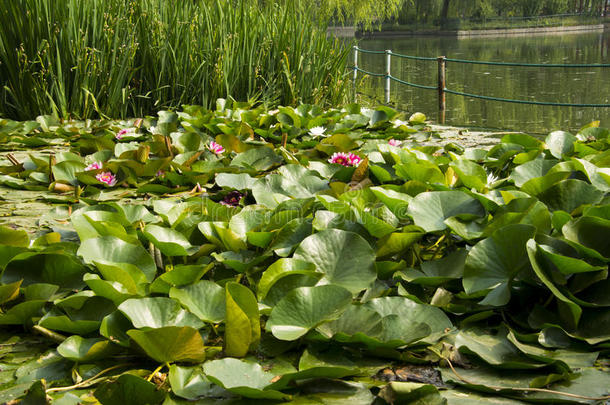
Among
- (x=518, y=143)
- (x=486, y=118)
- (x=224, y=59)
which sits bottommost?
(x=486, y=118)

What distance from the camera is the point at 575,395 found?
854 mm

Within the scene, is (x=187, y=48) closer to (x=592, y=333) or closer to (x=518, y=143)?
(x=518, y=143)

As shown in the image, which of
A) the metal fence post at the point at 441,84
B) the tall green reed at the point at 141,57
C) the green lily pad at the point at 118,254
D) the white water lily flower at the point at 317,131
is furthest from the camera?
the metal fence post at the point at 441,84

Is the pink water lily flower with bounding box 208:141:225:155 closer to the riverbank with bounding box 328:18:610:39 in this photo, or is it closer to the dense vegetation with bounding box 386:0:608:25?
the riverbank with bounding box 328:18:610:39

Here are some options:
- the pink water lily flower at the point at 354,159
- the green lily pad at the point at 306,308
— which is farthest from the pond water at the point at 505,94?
the green lily pad at the point at 306,308

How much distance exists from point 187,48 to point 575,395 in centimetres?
321

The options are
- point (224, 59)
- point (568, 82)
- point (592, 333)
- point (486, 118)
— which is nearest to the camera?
point (592, 333)

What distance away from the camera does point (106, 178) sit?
2.11 meters

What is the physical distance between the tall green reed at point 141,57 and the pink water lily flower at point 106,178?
142 centimetres

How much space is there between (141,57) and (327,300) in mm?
3127

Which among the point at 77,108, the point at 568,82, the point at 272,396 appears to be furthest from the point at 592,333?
the point at 568,82

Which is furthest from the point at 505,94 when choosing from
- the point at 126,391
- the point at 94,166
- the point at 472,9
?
the point at 472,9

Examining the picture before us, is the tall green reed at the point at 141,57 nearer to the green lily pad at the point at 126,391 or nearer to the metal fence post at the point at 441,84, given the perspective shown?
the metal fence post at the point at 441,84

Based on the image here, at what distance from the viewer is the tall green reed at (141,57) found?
334 centimetres
